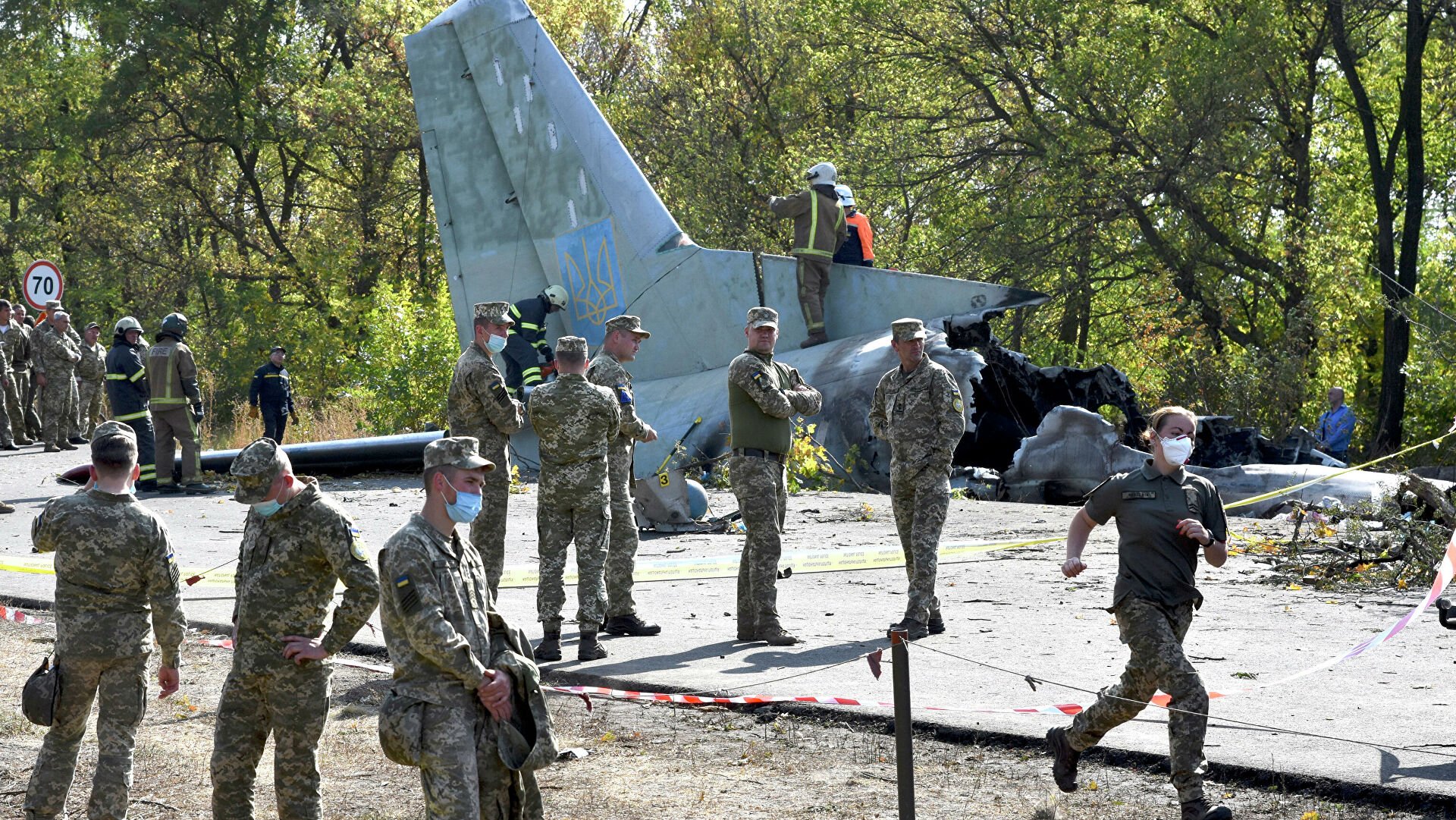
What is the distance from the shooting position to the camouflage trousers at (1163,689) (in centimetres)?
527

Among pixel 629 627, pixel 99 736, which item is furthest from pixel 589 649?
pixel 99 736

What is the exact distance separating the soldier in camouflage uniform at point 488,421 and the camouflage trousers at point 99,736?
3.46 m

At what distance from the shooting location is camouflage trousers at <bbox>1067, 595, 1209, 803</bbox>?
17.3ft

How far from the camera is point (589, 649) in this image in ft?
26.9

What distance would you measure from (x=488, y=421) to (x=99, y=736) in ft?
13.2

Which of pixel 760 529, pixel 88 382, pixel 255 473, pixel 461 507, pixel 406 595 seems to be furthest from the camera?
pixel 88 382

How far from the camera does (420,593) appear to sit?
167 inches

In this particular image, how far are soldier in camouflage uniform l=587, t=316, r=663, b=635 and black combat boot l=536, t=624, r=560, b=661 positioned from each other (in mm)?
717

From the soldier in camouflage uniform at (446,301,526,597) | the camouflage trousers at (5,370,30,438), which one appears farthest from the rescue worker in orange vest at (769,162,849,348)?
the camouflage trousers at (5,370,30,438)

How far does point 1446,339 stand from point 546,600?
16.9 m

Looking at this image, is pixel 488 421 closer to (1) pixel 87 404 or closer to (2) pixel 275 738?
(2) pixel 275 738

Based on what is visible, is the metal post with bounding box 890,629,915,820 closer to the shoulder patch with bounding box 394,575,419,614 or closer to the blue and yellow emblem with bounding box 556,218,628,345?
the shoulder patch with bounding box 394,575,419,614

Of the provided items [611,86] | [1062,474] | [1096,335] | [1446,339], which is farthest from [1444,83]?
[611,86]

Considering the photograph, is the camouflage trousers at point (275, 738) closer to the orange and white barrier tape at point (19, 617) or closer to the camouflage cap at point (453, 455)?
the camouflage cap at point (453, 455)
